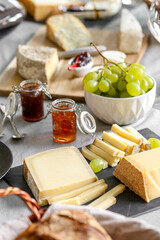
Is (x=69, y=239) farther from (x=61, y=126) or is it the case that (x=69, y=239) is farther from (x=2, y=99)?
(x=2, y=99)

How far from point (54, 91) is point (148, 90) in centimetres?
45

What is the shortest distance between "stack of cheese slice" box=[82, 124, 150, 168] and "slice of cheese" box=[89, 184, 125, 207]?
0.12 metres

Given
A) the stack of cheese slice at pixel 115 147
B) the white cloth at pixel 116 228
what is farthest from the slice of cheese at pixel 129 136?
the white cloth at pixel 116 228

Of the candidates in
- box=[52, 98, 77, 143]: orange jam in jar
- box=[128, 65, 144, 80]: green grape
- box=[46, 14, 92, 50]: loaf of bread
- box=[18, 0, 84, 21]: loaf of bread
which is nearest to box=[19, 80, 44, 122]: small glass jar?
box=[52, 98, 77, 143]: orange jam in jar

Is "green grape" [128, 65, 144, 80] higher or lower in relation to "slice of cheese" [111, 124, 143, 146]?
higher

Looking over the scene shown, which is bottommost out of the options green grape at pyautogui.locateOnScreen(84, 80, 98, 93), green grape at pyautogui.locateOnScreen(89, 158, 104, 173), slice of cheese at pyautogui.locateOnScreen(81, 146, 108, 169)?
slice of cheese at pyautogui.locateOnScreen(81, 146, 108, 169)

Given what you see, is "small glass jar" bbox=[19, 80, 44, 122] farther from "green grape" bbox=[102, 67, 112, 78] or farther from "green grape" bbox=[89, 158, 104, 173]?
"green grape" bbox=[89, 158, 104, 173]

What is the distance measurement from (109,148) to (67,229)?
0.51 m

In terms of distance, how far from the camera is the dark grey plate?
43.7 inches

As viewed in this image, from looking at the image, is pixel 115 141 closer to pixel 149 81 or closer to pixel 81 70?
pixel 149 81

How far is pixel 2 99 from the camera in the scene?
1653mm

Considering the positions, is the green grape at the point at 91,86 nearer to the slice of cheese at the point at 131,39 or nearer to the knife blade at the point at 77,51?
the knife blade at the point at 77,51

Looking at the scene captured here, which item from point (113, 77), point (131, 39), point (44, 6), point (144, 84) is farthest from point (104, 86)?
point (44, 6)

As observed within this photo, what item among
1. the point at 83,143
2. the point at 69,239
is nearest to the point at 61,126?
the point at 83,143
